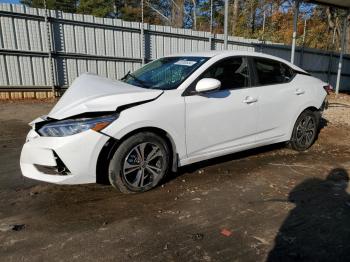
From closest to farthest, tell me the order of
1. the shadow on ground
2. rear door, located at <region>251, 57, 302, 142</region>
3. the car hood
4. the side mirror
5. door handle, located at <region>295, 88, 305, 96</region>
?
the shadow on ground → the car hood → the side mirror → rear door, located at <region>251, 57, 302, 142</region> → door handle, located at <region>295, 88, 305, 96</region>

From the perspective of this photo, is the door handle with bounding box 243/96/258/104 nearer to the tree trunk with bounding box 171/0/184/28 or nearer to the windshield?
the windshield

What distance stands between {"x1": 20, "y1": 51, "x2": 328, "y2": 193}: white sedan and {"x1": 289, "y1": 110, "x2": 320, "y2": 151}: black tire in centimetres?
25

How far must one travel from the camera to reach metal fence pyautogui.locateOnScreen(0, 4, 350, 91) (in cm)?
963

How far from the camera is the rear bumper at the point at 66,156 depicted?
331 centimetres

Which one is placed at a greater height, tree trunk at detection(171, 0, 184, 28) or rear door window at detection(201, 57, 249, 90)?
tree trunk at detection(171, 0, 184, 28)

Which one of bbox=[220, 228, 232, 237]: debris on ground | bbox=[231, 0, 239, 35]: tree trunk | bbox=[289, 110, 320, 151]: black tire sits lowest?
bbox=[220, 228, 232, 237]: debris on ground

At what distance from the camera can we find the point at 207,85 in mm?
3912

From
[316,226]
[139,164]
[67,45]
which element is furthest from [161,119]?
[67,45]

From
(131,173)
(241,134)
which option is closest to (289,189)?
(241,134)

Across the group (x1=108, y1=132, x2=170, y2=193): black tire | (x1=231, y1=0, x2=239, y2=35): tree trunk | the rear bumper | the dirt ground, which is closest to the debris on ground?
the dirt ground

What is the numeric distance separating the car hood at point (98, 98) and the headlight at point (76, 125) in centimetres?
8

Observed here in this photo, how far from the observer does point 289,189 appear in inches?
160

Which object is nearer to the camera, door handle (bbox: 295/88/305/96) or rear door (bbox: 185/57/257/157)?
rear door (bbox: 185/57/257/157)

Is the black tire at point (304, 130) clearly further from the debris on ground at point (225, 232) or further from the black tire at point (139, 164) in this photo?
the debris on ground at point (225, 232)
